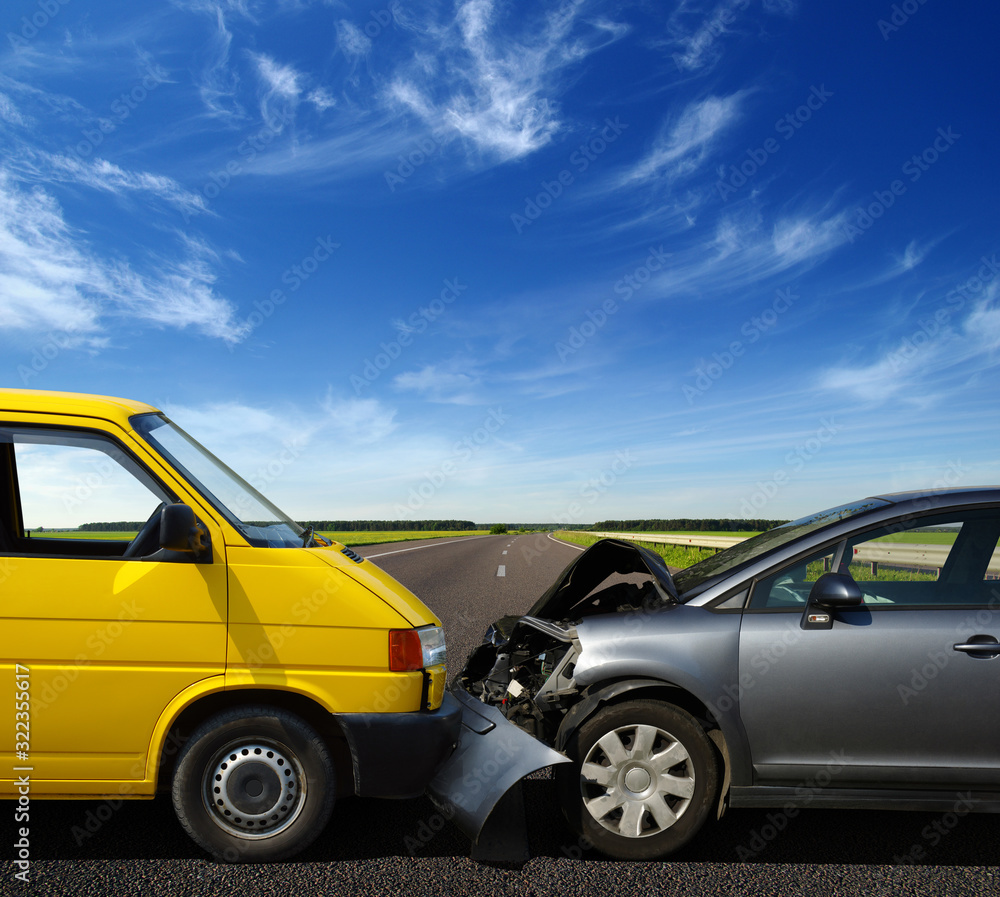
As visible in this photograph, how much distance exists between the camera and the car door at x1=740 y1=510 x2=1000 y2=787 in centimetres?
276

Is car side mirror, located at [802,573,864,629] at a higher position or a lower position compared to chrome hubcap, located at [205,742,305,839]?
higher

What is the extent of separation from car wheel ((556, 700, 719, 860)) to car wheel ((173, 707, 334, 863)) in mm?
1108

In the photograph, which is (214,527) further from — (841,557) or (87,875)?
(841,557)

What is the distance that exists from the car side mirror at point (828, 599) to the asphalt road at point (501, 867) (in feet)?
3.44

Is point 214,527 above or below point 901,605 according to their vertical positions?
above

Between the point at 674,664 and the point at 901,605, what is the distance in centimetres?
112

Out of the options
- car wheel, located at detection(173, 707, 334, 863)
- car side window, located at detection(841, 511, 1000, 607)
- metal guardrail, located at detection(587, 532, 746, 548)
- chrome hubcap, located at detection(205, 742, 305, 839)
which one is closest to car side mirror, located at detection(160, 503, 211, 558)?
car wheel, located at detection(173, 707, 334, 863)

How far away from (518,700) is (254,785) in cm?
142

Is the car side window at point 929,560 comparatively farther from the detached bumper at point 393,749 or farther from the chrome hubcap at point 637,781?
the detached bumper at point 393,749

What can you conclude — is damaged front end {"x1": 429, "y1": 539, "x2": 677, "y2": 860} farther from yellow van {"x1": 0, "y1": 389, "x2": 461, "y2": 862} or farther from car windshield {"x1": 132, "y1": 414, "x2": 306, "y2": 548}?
car windshield {"x1": 132, "y1": 414, "x2": 306, "y2": 548}

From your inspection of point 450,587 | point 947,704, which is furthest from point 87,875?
point 450,587

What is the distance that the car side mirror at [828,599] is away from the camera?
277 cm

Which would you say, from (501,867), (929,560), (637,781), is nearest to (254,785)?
(501,867)

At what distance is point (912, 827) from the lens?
10.4 ft
